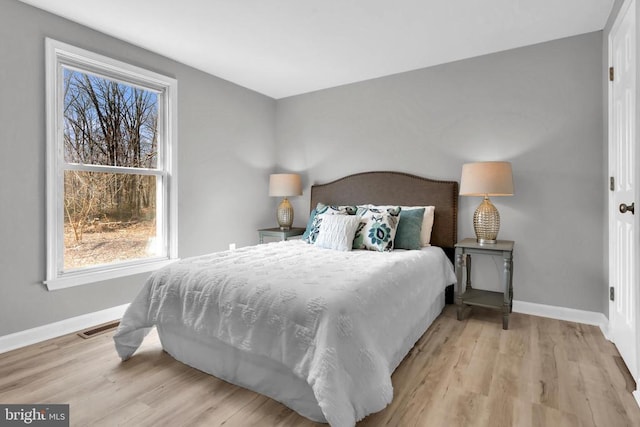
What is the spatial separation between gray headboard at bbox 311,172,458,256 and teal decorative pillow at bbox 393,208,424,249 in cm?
38

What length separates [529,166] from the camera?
3.15 metres

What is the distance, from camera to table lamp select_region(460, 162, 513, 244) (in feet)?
9.53

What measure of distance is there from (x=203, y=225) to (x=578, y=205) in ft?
12.0

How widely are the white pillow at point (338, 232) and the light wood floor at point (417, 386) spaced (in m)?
1.01

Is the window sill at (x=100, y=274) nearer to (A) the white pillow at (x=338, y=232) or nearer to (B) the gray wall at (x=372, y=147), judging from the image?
(B) the gray wall at (x=372, y=147)

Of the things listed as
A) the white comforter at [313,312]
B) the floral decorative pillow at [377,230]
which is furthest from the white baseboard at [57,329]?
the floral decorative pillow at [377,230]

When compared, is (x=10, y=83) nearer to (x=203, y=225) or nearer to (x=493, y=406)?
(x=203, y=225)

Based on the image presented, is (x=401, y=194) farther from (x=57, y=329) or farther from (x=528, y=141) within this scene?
(x=57, y=329)

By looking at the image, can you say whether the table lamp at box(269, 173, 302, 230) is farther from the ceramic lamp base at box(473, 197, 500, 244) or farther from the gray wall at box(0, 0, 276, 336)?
the ceramic lamp base at box(473, 197, 500, 244)

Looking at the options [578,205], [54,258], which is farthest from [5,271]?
[578,205]

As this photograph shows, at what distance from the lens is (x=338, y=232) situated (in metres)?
3.11

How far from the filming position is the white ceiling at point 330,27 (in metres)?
→ 2.52

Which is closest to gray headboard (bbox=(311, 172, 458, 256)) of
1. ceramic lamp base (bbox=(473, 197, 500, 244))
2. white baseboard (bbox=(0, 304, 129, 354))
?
ceramic lamp base (bbox=(473, 197, 500, 244))

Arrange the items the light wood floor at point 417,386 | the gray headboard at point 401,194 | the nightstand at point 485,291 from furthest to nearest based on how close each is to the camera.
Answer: the gray headboard at point 401,194 → the nightstand at point 485,291 → the light wood floor at point 417,386
